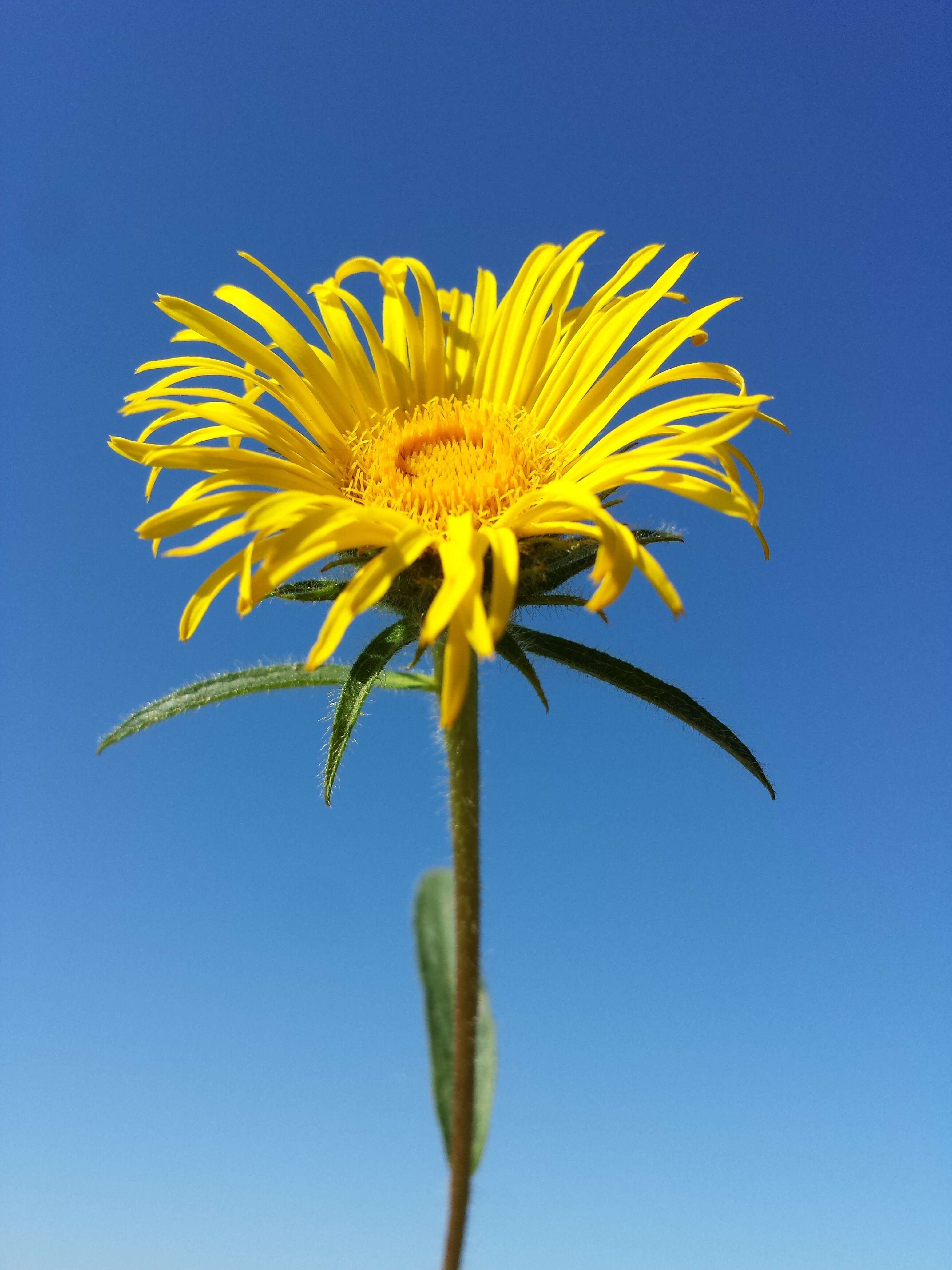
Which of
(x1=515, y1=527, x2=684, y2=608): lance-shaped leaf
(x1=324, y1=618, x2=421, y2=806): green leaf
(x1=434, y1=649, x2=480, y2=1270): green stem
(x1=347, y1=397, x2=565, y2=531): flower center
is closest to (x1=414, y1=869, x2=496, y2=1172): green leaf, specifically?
(x1=434, y1=649, x2=480, y2=1270): green stem

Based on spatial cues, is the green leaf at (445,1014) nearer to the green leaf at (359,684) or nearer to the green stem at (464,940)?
the green stem at (464,940)

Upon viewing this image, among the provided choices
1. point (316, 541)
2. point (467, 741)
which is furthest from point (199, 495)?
point (467, 741)

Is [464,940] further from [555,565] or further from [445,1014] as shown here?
[555,565]

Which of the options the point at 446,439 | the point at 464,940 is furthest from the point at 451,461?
the point at 464,940

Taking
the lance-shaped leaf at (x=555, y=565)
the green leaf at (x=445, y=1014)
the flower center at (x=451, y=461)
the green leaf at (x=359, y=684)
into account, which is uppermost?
the flower center at (x=451, y=461)

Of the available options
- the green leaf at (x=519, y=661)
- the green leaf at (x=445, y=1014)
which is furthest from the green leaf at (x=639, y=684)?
the green leaf at (x=445, y=1014)

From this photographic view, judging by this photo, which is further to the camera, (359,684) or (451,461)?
(451,461)

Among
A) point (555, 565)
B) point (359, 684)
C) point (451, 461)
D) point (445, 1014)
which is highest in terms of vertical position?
point (451, 461)
